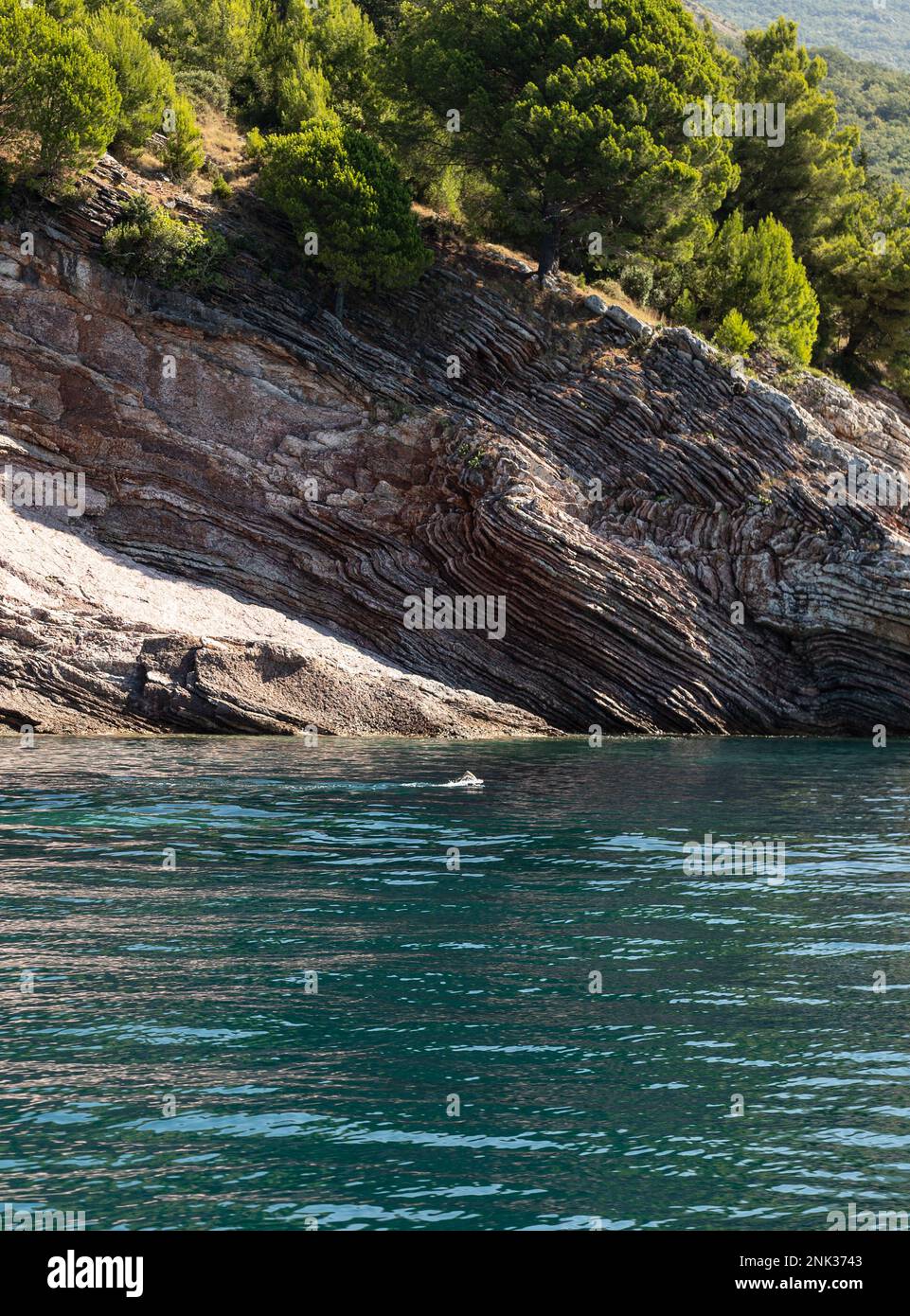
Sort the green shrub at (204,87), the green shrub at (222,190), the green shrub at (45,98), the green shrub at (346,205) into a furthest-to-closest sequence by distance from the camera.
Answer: the green shrub at (204,87), the green shrub at (222,190), the green shrub at (346,205), the green shrub at (45,98)

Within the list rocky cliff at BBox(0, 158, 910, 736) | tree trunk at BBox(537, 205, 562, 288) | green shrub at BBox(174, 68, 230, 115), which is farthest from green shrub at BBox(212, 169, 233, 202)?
tree trunk at BBox(537, 205, 562, 288)

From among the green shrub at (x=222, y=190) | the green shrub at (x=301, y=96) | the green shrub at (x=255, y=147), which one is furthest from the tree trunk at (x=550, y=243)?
the green shrub at (x=222, y=190)

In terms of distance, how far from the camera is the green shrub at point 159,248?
3825 cm

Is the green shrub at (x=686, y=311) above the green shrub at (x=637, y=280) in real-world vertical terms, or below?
below

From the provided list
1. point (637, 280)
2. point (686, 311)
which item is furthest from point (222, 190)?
point (686, 311)

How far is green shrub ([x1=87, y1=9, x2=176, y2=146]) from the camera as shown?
135ft

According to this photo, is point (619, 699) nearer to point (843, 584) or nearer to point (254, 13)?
point (843, 584)

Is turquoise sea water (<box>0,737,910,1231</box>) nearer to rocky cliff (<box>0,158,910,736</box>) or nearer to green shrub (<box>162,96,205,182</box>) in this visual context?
rocky cliff (<box>0,158,910,736</box>)

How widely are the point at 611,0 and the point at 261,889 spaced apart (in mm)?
39973

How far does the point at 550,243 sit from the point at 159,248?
46.6 feet

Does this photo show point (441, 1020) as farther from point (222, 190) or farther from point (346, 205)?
point (222, 190)

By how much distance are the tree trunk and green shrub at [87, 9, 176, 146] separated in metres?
14.0

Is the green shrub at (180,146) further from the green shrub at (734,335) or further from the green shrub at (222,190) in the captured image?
the green shrub at (734,335)

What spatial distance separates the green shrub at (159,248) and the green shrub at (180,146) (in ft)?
12.1
